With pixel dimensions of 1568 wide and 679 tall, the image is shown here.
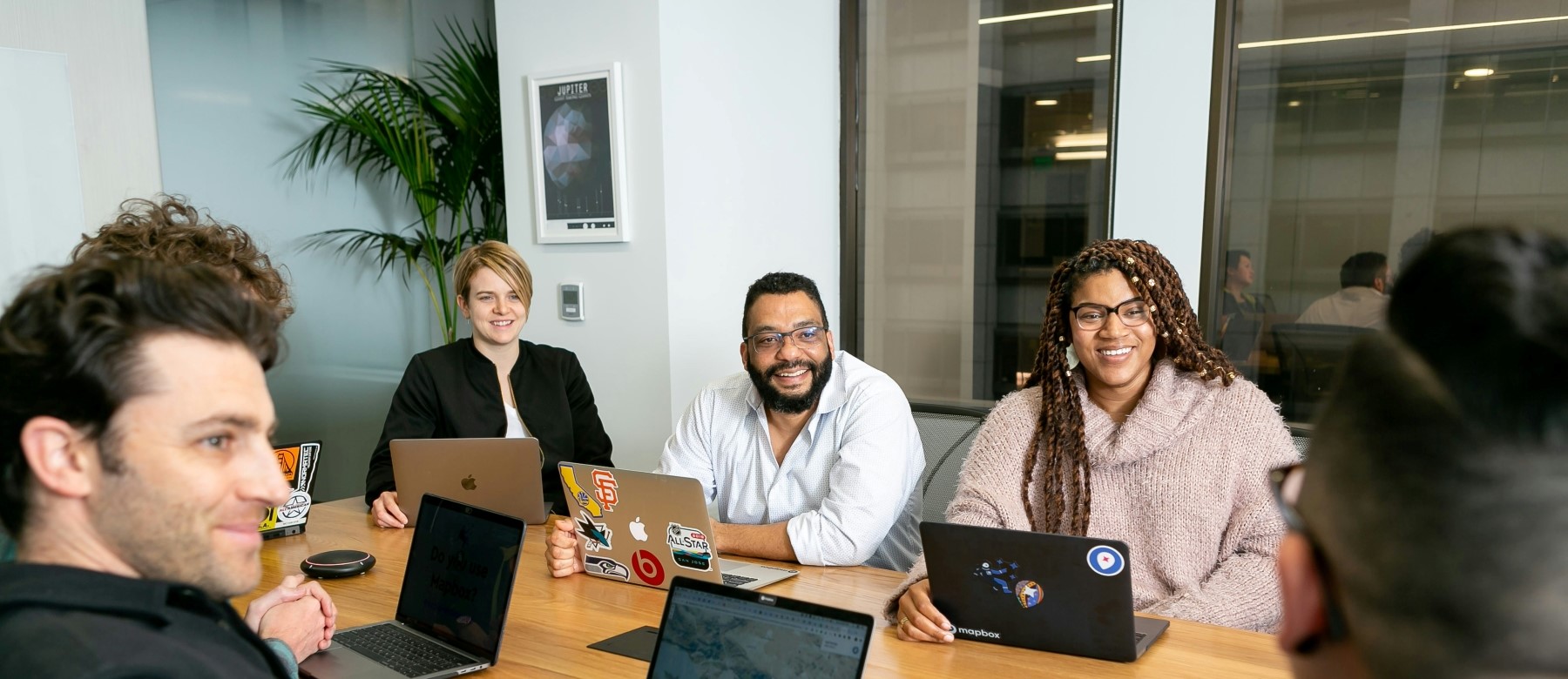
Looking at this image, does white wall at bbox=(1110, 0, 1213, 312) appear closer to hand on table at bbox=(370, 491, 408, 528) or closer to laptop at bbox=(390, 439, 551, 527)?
laptop at bbox=(390, 439, 551, 527)

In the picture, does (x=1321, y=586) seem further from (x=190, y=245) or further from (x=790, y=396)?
(x=190, y=245)

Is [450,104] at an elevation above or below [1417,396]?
above

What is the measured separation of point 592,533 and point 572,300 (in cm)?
192

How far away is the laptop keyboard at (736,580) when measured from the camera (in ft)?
6.66

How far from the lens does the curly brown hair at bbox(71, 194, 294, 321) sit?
2090mm

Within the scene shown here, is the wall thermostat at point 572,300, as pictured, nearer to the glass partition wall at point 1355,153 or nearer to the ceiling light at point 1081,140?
the ceiling light at point 1081,140

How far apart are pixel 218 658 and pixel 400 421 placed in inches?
82.1

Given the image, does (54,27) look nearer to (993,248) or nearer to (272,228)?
(272,228)

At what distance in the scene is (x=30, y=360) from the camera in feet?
3.23

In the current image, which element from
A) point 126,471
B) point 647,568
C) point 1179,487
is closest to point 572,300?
point 647,568

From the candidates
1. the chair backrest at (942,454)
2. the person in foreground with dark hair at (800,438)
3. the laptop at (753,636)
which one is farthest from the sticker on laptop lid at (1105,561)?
the chair backrest at (942,454)

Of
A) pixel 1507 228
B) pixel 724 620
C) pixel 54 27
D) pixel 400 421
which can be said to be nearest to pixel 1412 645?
pixel 1507 228

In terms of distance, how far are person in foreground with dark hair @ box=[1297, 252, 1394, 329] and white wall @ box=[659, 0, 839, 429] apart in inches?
67.1

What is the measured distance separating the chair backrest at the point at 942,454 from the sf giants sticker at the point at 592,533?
1071mm
